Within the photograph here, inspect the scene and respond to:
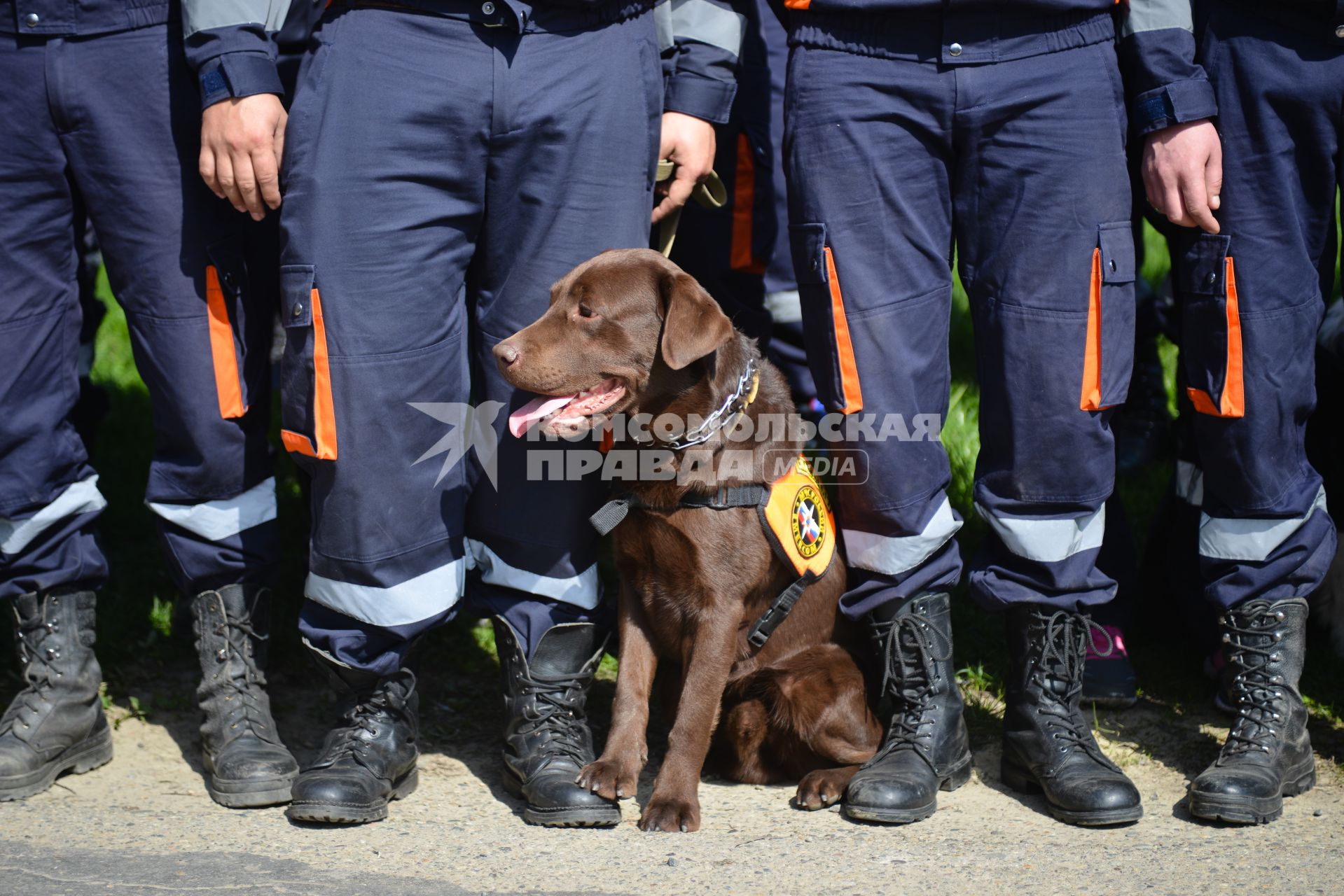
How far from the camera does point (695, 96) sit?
3.22 meters

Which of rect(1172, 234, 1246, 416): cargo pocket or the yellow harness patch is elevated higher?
rect(1172, 234, 1246, 416): cargo pocket

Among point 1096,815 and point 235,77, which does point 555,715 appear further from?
point 235,77

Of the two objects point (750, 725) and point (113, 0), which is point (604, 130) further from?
A: point (750, 725)

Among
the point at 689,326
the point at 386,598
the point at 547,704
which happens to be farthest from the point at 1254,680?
the point at 386,598

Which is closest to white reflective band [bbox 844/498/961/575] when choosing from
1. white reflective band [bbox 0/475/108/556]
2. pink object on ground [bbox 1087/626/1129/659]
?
pink object on ground [bbox 1087/626/1129/659]

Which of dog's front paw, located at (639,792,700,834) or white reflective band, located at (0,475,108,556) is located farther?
white reflective band, located at (0,475,108,556)

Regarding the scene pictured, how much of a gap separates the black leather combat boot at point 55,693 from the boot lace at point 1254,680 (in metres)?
3.01

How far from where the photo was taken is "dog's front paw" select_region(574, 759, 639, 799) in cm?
304

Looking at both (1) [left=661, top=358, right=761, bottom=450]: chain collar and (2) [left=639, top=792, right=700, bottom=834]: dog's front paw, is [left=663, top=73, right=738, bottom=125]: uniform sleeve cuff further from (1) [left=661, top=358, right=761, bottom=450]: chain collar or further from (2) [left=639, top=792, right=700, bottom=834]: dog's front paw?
(2) [left=639, top=792, right=700, bottom=834]: dog's front paw

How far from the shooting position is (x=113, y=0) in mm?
2969

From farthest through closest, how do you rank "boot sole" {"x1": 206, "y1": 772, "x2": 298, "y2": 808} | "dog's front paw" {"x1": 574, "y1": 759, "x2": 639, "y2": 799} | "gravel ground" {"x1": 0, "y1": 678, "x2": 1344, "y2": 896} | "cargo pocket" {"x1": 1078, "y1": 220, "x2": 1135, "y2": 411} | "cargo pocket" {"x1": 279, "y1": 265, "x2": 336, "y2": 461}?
"boot sole" {"x1": 206, "y1": 772, "x2": 298, "y2": 808} < "dog's front paw" {"x1": 574, "y1": 759, "x2": 639, "y2": 799} < "cargo pocket" {"x1": 1078, "y1": 220, "x2": 1135, "y2": 411} < "cargo pocket" {"x1": 279, "y1": 265, "x2": 336, "y2": 461} < "gravel ground" {"x1": 0, "y1": 678, "x2": 1344, "y2": 896}

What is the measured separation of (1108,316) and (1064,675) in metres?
0.93

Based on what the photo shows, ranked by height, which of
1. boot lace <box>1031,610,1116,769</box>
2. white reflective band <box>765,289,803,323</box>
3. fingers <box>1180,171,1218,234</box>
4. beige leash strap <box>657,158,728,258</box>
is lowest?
boot lace <box>1031,610,1116,769</box>

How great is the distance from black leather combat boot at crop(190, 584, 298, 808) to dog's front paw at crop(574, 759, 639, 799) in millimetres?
774
